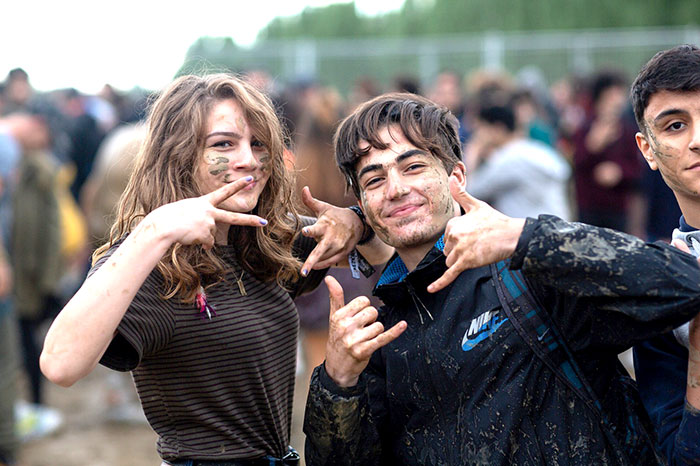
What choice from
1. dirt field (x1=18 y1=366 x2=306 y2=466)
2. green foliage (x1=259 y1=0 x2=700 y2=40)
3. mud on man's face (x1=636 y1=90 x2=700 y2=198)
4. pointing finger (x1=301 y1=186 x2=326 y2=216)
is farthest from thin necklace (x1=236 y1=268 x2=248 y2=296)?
green foliage (x1=259 y1=0 x2=700 y2=40)

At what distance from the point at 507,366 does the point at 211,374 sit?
0.85m

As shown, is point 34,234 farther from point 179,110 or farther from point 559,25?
point 559,25

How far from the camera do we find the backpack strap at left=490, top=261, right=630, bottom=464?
2.04 meters

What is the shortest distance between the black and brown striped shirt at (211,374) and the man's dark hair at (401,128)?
1.87ft

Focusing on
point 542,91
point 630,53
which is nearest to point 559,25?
point 630,53

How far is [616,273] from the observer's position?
182cm

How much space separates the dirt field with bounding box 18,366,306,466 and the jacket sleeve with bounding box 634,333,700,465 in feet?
11.5

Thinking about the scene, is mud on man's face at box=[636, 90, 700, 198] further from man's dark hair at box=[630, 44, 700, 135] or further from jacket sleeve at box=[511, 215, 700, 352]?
jacket sleeve at box=[511, 215, 700, 352]

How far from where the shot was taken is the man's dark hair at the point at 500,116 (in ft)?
19.7

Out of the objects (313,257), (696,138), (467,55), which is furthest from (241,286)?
(467,55)

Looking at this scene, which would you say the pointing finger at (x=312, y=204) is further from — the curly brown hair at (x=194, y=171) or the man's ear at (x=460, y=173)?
the man's ear at (x=460, y=173)

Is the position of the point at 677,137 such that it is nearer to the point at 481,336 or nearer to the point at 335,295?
the point at 481,336

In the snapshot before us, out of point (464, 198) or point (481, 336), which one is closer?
point (464, 198)

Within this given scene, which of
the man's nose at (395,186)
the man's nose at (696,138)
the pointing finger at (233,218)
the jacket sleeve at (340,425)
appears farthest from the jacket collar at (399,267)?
the man's nose at (696,138)
